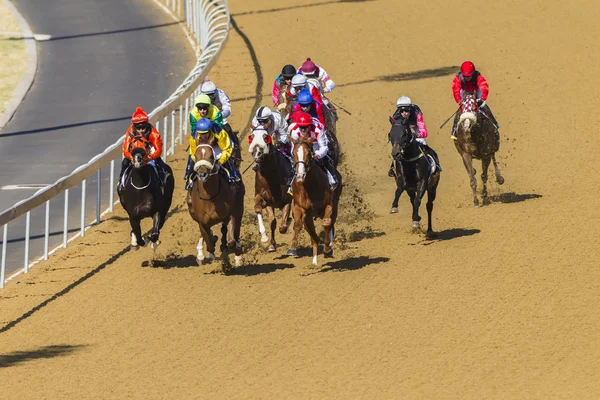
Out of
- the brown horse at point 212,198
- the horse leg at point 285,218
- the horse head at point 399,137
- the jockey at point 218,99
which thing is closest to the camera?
the brown horse at point 212,198

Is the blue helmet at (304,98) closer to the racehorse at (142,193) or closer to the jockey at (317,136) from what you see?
the jockey at (317,136)

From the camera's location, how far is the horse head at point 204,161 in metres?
15.0

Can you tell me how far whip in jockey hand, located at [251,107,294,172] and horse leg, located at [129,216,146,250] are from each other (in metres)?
1.61

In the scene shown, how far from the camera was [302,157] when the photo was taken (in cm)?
1505

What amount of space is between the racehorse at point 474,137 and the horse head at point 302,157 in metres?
4.69

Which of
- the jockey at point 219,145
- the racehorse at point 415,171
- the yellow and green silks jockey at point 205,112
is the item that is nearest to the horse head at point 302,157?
the jockey at point 219,145

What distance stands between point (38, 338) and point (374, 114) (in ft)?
43.3

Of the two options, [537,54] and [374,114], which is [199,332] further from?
[537,54]

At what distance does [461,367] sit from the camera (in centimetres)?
1241

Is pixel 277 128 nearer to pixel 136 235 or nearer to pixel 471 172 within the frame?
pixel 136 235

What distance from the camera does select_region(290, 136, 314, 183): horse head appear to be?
15.0 meters

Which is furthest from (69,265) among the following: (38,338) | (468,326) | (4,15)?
(4,15)

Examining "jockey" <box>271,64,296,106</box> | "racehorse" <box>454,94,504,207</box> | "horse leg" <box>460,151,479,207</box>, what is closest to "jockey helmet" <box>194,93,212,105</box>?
"jockey" <box>271,64,296,106</box>

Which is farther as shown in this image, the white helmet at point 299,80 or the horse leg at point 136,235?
the white helmet at point 299,80
